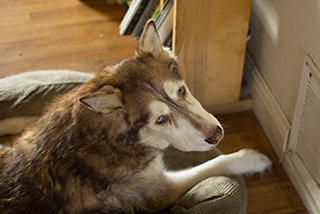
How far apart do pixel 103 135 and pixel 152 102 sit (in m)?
0.27

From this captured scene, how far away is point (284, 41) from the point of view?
2.19m

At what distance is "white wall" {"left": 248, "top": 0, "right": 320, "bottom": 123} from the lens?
1.89 m

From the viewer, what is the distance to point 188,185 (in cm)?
210

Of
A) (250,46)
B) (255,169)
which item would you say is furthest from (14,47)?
(255,169)

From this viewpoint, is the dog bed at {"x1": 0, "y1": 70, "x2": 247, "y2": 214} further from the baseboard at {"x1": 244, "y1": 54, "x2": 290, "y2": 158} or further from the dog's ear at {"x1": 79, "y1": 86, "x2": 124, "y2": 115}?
the dog's ear at {"x1": 79, "y1": 86, "x2": 124, "y2": 115}

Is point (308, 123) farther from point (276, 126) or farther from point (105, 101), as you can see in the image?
point (105, 101)

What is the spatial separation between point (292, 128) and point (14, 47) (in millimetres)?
2375

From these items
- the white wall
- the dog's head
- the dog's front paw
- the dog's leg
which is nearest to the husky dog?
the dog's head

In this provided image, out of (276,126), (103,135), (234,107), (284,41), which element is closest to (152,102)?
(103,135)

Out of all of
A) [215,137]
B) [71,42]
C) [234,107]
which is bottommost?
[234,107]

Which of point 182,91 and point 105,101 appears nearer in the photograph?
point 105,101

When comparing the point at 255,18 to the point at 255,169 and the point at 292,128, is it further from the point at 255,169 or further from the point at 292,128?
the point at 255,169

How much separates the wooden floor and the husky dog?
849mm

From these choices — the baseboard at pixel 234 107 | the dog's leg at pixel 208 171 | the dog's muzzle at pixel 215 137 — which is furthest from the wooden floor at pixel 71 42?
the dog's muzzle at pixel 215 137
